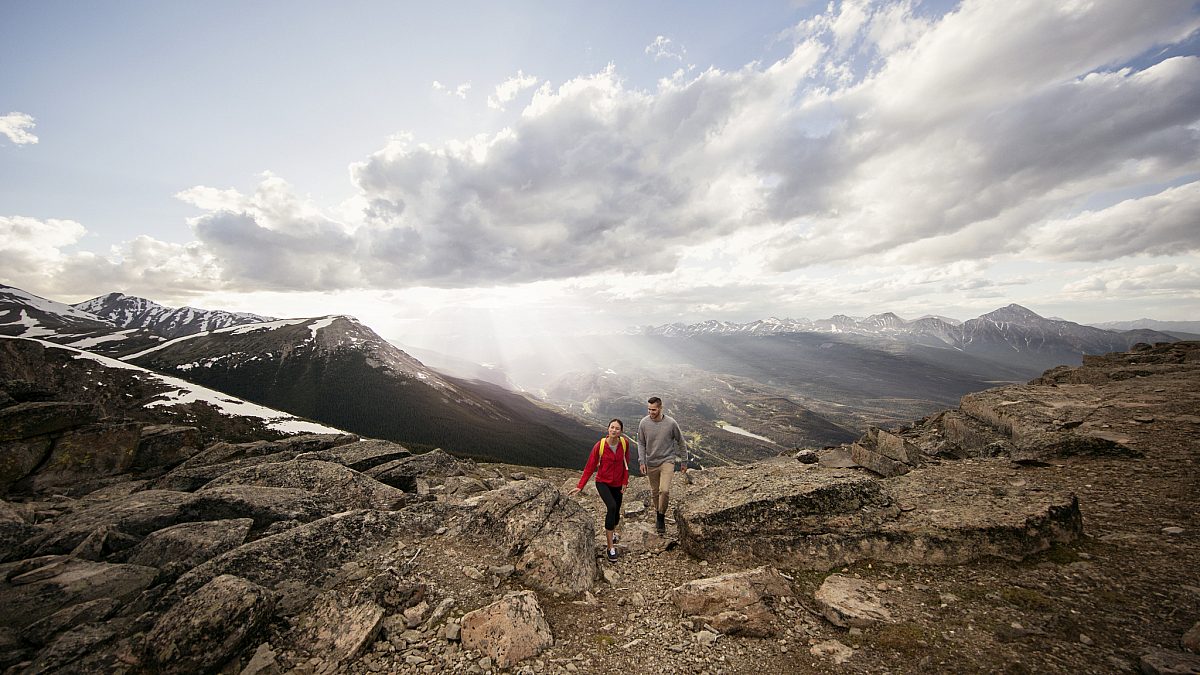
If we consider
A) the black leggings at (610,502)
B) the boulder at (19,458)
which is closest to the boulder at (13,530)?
the black leggings at (610,502)

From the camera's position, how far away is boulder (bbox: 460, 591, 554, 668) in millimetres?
7875

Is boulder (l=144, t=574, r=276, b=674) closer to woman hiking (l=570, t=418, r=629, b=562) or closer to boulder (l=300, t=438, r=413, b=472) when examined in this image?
woman hiking (l=570, t=418, r=629, b=562)

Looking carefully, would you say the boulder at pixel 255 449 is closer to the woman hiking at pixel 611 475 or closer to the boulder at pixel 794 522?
the woman hiking at pixel 611 475

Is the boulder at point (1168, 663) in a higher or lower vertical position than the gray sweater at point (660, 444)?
lower

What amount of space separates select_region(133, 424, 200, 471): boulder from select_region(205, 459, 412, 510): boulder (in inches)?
650

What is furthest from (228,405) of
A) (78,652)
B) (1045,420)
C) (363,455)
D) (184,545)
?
(1045,420)

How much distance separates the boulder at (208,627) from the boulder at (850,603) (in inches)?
478

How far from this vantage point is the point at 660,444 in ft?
43.3

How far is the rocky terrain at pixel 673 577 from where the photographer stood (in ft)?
24.1

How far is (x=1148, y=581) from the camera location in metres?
7.83

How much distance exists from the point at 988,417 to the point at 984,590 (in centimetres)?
1671

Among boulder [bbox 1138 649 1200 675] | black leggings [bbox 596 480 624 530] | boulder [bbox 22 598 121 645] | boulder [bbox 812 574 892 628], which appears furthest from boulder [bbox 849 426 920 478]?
boulder [bbox 22 598 121 645]

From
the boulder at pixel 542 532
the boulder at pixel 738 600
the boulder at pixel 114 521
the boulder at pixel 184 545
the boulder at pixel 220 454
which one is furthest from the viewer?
the boulder at pixel 220 454

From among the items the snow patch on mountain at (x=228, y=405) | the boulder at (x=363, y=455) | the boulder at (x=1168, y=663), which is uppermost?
the boulder at (x=1168, y=663)
